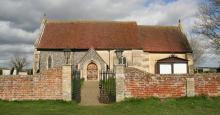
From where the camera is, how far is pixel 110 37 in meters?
44.6

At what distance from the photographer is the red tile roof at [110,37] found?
43219mm

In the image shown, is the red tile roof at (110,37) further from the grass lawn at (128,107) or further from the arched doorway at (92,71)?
the grass lawn at (128,107)

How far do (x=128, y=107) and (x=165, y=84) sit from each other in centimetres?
331

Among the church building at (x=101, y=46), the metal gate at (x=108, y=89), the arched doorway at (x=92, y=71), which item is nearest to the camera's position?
the metal gate at (x=108, y=89)

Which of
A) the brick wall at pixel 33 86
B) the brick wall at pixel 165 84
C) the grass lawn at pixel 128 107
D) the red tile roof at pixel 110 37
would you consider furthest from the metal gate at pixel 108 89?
the red tile roof at pixel 110 37

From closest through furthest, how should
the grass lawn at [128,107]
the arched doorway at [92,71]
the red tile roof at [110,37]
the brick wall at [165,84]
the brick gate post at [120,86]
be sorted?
the grass lawn at [128,107]
the brick gate post at [120,86]
the brick wall at [165,84]
the arched doorway at [92,71]
the red tile roof at [110,37]

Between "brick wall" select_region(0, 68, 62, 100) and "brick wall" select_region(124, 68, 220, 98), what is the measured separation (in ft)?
12.8

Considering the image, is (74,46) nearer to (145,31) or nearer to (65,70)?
(145,31)

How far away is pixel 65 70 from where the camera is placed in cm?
1881

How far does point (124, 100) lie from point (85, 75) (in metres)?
22.8

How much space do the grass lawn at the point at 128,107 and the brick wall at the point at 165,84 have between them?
505mm

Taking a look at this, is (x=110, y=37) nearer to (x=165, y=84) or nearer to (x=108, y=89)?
A: (x=108, y=89)

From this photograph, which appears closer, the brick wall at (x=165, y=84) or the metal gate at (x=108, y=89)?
the brick wall at (x=165, y=84)

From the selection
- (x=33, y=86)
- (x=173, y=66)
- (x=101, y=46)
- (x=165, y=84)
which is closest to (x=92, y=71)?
(x=101, y=46)
